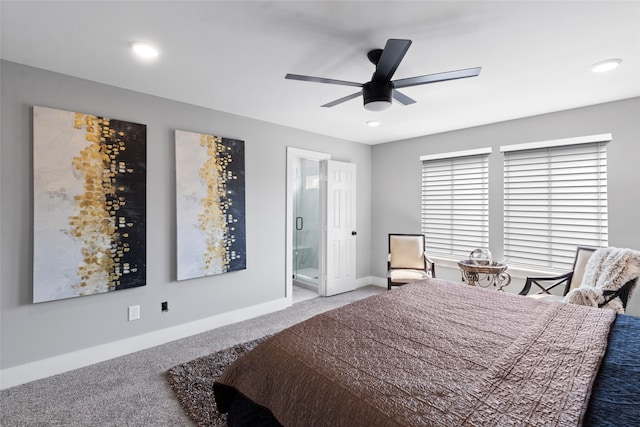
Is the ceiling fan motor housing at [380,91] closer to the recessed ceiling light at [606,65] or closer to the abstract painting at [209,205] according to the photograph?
the recessed ceiling light at [606,65]

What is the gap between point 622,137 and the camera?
310 cm

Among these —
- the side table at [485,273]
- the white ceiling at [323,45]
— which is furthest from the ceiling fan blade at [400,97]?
the side table at [485,273]

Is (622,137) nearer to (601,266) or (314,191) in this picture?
(601,266)

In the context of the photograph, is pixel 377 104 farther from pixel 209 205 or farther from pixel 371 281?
pixel 371 281

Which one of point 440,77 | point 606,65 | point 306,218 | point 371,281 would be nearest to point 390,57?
point 440,77

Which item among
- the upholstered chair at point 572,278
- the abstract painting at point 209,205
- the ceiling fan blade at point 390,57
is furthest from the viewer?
the abstract painting at point 209,205

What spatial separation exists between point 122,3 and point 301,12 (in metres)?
0.99

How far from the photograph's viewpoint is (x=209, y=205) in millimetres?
3322

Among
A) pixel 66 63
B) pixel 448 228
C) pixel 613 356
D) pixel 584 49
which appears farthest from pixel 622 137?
pixel 66 63

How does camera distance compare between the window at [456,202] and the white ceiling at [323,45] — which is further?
the window at [456,202]

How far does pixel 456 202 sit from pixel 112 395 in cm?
437

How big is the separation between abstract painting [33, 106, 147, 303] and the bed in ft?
5.91

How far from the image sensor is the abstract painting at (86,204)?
2389 mm

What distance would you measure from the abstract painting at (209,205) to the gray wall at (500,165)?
261 cm
